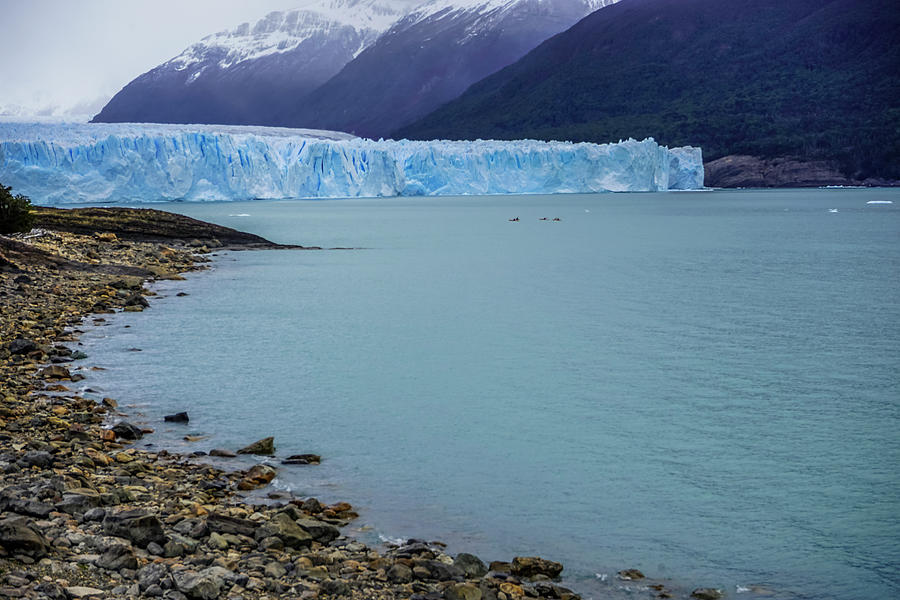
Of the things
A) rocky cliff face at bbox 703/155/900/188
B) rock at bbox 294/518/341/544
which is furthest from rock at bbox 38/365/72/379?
rocky cliff face at bbox 703/155/900/188

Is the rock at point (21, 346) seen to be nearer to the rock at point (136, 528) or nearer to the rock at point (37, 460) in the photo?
the rock at point (37, 460)

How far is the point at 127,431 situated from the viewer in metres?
6.57

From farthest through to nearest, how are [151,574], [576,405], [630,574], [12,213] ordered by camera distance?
1. [12,213]
2. [576,405]
3. [630,574]
4. [151,574]

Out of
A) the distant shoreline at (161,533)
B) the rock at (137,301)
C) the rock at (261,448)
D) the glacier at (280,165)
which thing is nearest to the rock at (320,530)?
the distant shoreline at (161,533)

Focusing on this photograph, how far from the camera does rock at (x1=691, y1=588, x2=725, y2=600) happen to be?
4309 millimetres

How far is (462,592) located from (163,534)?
1551mm

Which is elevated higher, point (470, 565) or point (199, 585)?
point (199, 585)

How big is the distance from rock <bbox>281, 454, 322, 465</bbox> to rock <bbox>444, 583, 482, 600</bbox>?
7.82 ft

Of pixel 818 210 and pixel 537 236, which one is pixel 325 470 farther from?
pixel 818 210

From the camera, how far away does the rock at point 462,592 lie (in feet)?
13.4

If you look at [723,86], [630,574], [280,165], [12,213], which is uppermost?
[723,86]

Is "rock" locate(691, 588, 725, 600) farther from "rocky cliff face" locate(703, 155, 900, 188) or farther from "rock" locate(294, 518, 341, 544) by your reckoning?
"rocky cliff face" locate(703, 155, 900, 188)

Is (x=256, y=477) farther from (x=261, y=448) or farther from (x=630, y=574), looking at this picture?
(x=630, y=574)

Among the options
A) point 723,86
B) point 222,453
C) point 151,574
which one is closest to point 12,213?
point 222,453
